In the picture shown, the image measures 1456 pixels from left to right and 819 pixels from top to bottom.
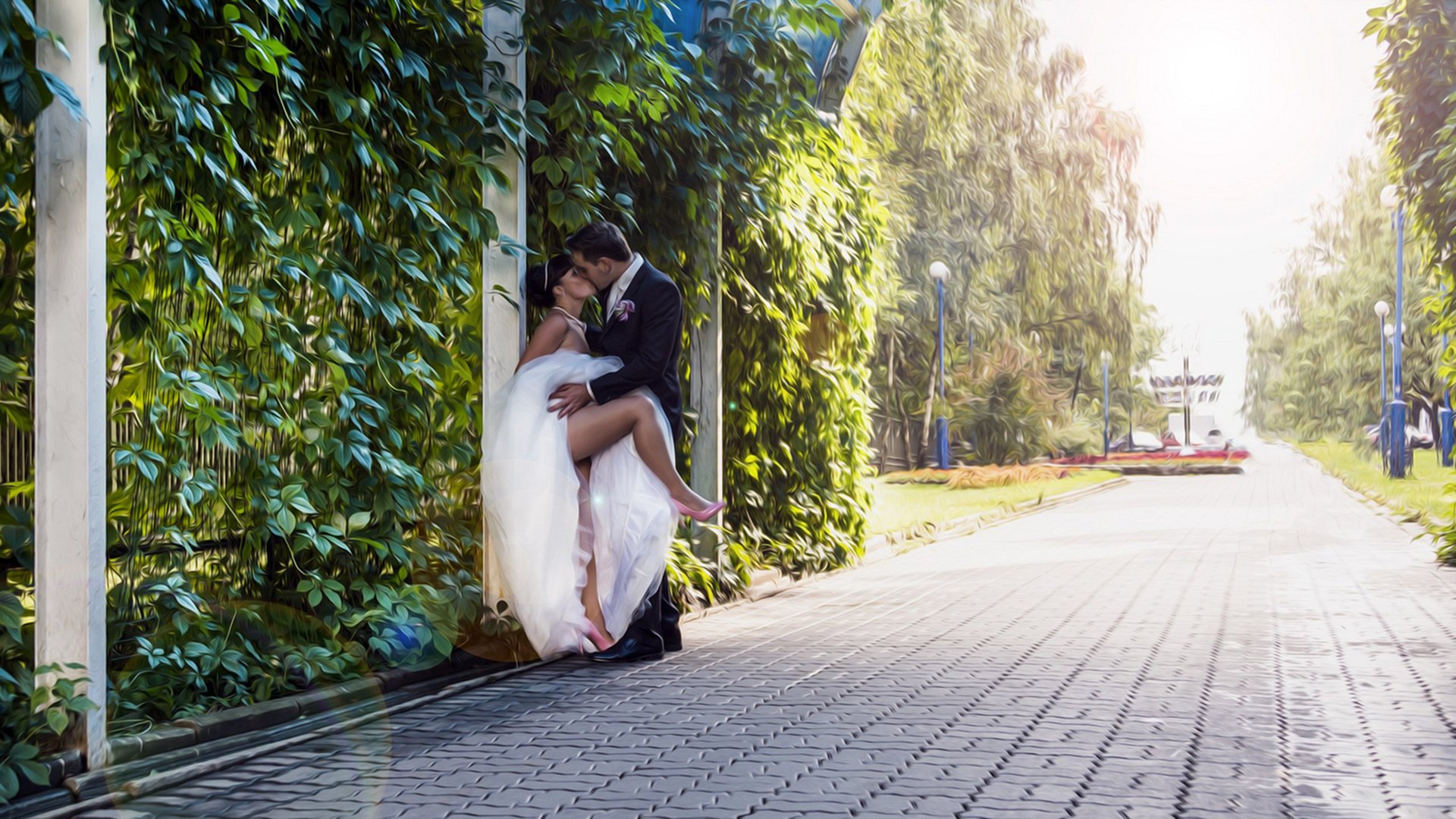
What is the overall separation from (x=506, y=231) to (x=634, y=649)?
2.33m

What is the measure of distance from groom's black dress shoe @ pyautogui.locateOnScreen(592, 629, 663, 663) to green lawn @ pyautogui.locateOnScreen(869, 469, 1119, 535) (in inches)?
345

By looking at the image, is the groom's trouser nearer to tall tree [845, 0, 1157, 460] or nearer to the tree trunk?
tall tree [845, 0, 1157, 460]

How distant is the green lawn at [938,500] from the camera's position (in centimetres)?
1895

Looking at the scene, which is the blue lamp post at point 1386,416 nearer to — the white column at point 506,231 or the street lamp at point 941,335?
the street lamp at point 941,335

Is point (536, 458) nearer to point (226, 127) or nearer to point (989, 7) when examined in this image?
point (226, 127)

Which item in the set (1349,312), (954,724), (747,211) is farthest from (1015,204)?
(1349,312)

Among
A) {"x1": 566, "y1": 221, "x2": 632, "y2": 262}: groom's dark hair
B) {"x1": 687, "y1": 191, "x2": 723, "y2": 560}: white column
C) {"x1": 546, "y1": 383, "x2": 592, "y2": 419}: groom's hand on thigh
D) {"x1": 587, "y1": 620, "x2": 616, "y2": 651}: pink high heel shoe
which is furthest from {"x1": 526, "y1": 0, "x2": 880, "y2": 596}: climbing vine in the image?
{"x1": 587, "y1": 620, "x2": 616, "y2": 651}: pink high heel shoe

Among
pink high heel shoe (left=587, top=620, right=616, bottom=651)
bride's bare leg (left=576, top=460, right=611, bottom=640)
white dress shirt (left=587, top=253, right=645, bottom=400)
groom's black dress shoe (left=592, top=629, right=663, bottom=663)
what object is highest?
white dress shirt (left=587, top=253, right=645, bottom=400)

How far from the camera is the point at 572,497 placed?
6590 mm

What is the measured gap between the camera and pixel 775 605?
375 inches

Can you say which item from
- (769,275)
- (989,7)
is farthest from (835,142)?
(989,7)

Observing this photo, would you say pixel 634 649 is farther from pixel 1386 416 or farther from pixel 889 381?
pixel 1386 416

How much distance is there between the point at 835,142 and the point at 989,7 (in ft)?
65.9

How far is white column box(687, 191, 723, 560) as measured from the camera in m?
9.62
